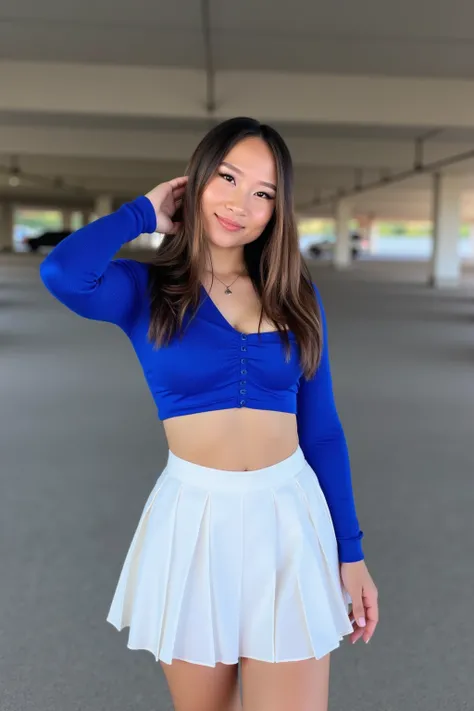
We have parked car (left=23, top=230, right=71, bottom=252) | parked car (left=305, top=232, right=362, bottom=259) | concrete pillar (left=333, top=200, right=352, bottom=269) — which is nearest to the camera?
concrete pillar (left=333, top=200, right=352, bottom=269)

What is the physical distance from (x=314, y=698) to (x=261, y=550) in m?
0.32

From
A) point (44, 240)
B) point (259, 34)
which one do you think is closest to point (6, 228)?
point (44, 240)

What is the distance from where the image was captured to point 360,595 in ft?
5.14

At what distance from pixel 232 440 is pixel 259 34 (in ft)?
25.2

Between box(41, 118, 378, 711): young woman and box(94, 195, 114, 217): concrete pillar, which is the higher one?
box(94, 195, 114, 217): concrete pillar

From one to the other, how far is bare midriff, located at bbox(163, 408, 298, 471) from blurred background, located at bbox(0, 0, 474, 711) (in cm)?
137

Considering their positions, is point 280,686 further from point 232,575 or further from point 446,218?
point 446,218

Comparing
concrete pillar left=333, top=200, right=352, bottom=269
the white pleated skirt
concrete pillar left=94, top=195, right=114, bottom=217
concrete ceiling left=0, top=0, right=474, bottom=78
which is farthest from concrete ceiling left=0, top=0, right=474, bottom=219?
concrete pillar left=94, top=195, right=114, bottom=217

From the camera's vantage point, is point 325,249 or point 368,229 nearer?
point 325,249

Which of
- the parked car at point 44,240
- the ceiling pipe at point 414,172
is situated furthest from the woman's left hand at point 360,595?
the parked car at point 44,240

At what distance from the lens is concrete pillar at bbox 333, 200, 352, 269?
3056 centimetres

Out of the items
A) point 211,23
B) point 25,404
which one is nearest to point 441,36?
point 211,23

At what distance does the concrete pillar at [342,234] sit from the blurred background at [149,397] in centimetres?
1320

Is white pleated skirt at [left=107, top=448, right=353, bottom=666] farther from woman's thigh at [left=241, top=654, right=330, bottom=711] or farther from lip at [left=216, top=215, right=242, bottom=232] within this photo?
lip at [left=216, top=215, right=242, bottom=232]
